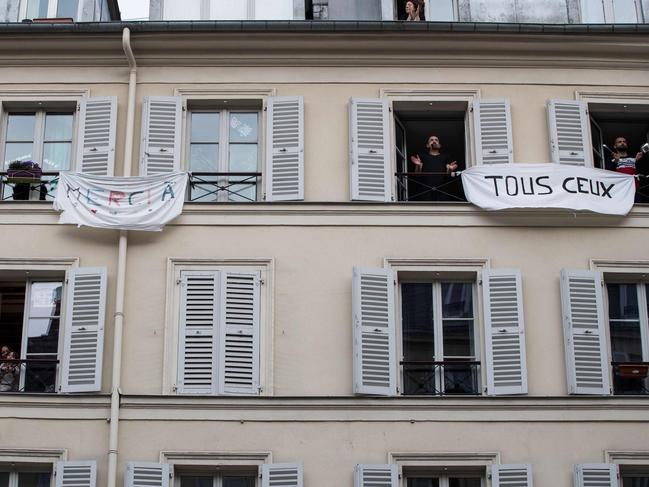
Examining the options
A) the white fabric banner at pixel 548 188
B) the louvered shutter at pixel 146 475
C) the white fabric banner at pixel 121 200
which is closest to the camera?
the louvered shutter at pixel 146 475

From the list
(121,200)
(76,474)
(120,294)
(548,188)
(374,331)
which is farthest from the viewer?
(548,188)

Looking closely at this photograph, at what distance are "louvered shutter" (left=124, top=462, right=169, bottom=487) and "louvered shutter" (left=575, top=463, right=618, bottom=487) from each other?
6186mm

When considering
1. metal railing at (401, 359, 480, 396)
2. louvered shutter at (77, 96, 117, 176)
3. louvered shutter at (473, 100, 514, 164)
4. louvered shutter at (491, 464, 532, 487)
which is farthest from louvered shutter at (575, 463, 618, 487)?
louvered shutter at (77, 96, 117, 176)

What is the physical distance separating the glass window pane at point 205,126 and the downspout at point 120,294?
1073 mm

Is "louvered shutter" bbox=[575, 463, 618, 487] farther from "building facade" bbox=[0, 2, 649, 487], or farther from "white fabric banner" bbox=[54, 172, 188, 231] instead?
"white fabric banner" bbox=[54, 172, 188, 231]

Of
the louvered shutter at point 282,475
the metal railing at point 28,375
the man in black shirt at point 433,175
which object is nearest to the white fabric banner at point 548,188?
the man in black shirt at point 433,175

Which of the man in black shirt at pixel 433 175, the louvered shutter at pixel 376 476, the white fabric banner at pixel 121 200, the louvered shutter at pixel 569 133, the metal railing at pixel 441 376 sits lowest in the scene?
the louvered shutter at pixel 376 476

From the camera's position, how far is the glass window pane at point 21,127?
78.7 ft

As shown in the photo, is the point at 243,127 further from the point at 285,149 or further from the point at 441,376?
the point at 441,376

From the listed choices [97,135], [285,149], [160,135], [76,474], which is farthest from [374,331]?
[97,135]

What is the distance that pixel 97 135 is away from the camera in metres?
23.5

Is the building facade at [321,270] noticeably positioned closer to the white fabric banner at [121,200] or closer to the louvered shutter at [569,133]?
the louvered shutter at [569,133]

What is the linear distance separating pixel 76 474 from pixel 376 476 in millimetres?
4489

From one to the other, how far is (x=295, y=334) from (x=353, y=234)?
1.92 metres
